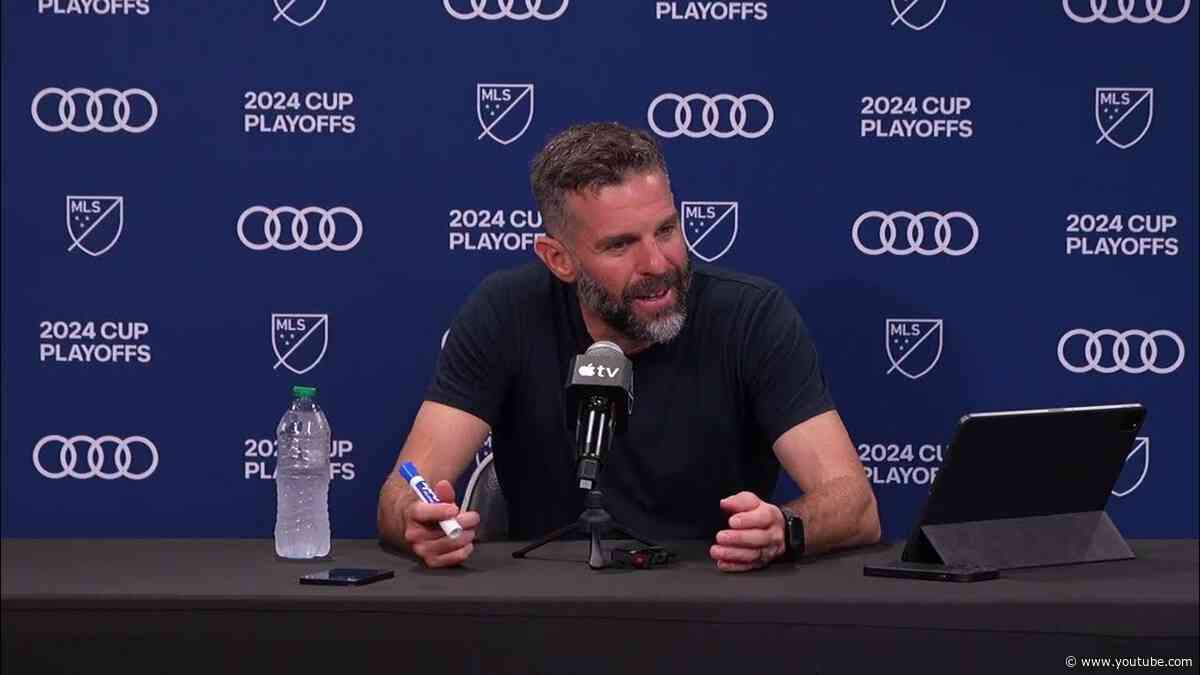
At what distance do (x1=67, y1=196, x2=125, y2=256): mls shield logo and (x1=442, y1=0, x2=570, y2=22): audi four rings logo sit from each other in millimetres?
929

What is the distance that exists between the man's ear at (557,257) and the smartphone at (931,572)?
39.6 inches

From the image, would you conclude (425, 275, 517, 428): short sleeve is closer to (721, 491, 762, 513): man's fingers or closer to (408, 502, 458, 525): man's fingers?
(408, 502, 458, 525): man's fingers

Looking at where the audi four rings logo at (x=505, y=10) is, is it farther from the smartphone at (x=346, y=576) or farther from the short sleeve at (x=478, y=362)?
the smartphone at (x=346, y=576)

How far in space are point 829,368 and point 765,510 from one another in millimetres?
1369

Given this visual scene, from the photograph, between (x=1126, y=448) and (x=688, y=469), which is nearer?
(x=1126, y=448)

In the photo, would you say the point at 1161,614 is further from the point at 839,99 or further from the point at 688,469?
the point at 839,99

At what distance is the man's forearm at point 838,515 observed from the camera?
7.79ft

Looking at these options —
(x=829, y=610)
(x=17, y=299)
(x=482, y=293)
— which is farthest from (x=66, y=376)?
(x=829, y=610)

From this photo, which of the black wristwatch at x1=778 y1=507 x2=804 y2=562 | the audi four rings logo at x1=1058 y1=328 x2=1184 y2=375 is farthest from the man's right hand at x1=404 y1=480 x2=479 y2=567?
the audi four rings logo at x1=1058 y1=328 x2=1184 y2=375

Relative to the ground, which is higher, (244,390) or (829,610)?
(244,390)

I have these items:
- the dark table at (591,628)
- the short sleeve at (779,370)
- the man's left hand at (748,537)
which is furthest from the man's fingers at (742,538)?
the short sleeve at (779,370)

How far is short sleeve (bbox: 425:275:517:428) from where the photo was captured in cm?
291

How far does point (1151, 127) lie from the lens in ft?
11.4

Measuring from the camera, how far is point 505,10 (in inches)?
137
